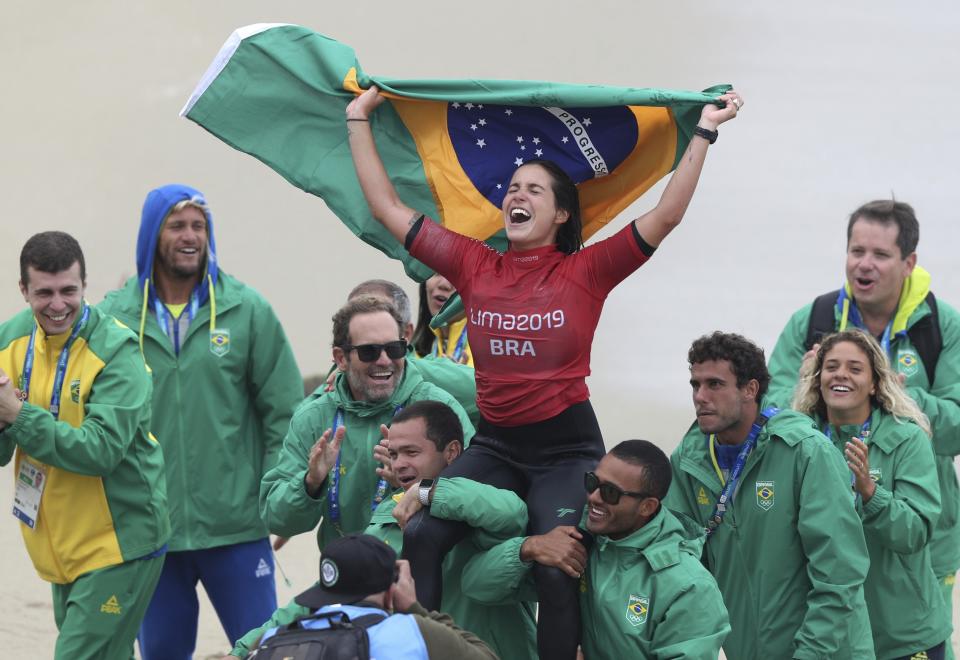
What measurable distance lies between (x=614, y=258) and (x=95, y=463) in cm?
241

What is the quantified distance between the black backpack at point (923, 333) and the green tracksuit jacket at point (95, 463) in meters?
2.99

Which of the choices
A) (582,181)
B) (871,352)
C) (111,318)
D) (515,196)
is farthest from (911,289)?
(111,318)

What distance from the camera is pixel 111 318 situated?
21.7ft

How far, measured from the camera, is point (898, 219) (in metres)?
7.02

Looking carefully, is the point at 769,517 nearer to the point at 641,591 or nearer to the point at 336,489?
the point at 641,591

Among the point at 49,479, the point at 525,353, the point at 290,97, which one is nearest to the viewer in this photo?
the point at 525,353

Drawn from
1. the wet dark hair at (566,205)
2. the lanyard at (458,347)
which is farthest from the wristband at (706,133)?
the lanyard at (458,347)

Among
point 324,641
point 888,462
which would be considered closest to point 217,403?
point 888,462

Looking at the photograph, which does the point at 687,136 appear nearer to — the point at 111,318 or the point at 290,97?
the point at 290,97

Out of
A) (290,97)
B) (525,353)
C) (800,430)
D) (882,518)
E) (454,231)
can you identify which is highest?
(290,97)

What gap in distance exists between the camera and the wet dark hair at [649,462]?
501 cm

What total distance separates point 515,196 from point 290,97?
46.1 inches

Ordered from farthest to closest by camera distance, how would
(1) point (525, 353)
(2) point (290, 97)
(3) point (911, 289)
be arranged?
(3) point (911, 289), (2) point (290, 97), (1) point (525, 353)

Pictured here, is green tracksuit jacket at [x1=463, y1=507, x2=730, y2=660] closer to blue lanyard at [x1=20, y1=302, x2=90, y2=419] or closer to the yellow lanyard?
the yellow lanyard
